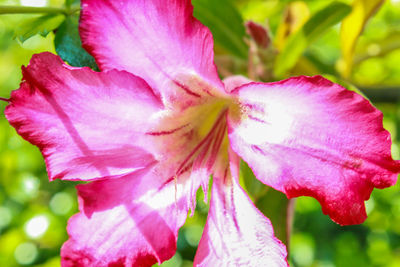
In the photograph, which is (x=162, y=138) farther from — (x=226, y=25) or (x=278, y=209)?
(x=226, y=25)

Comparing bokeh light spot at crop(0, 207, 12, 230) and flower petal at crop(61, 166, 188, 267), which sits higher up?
flower petal at crop(61, 166, 188, 267)

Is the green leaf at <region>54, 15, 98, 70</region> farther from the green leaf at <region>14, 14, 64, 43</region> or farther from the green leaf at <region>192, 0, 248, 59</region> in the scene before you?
the green leaf at <region>192, 0, 248, 59</region>

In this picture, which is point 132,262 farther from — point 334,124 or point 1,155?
point 1,155

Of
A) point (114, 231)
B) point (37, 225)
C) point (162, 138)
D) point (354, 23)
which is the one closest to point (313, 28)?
point (354, 23)

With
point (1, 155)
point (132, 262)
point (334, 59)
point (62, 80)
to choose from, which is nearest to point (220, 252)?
point (132, 262)

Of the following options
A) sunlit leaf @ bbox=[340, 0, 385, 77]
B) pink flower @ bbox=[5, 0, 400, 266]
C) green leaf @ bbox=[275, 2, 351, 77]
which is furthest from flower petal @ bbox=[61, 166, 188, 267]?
sunlit leaf @ bbox=[340, 0, 385, 77]

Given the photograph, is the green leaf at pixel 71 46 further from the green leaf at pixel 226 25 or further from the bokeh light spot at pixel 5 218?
the bokeh light spot at pixel 5 218
